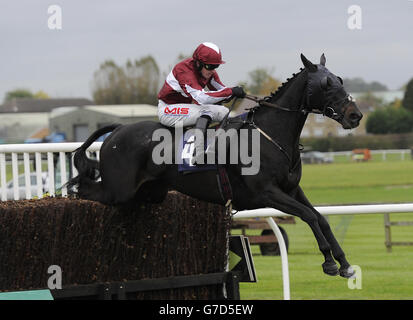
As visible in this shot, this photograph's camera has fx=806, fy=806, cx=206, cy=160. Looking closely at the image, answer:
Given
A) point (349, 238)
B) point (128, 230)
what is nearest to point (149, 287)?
point (128, 230)

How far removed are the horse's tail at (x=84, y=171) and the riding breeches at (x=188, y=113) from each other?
0.57 meters

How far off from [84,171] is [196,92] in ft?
3.86

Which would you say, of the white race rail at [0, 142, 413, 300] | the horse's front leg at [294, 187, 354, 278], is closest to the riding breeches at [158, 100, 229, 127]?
the white race rail at [0, 142, 413, 300]

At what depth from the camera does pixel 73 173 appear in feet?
20.8

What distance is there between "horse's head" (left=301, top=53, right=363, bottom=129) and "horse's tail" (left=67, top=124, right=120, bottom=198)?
161 centimetres

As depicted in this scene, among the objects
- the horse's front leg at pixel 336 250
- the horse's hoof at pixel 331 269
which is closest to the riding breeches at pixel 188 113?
the horse's front leg at pixel 336 250

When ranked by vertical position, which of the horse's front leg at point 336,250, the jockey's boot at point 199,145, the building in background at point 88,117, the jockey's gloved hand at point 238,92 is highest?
the jockey's gloved hand at point 238,92

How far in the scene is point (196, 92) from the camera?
217 inches

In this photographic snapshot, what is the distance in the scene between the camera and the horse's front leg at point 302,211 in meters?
5.21

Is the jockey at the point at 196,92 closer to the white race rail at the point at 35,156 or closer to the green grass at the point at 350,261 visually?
the white race rail at the point at 35,156

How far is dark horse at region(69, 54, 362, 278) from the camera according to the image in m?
5.29

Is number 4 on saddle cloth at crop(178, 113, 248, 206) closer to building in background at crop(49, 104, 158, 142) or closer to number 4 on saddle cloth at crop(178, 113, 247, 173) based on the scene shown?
number 4 on saddle cloth at crop(178, 113, 247, 173)


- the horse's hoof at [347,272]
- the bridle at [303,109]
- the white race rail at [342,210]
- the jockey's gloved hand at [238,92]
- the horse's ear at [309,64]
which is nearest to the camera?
the horse's hoof at [347,272]

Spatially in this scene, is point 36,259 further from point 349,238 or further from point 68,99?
point 68,99
